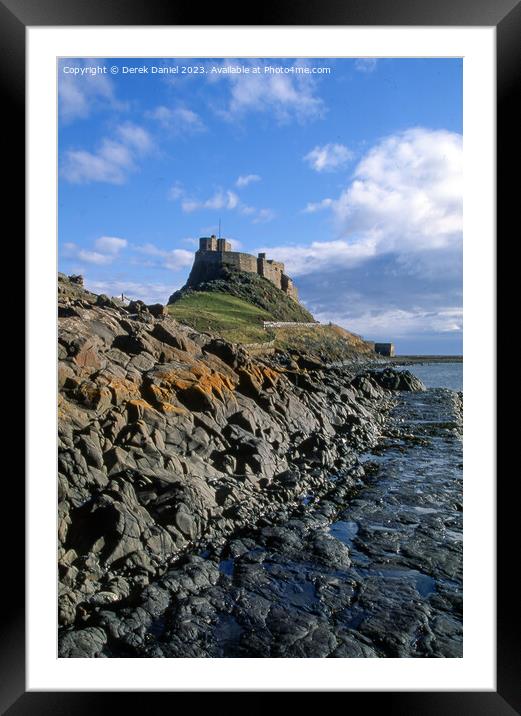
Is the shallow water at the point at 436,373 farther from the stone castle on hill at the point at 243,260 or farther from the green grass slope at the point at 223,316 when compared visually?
the green grass slope at the point at 223,316

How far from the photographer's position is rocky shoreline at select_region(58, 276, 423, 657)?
5805mm

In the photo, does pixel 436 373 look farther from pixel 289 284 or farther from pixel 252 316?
pixel 252 316

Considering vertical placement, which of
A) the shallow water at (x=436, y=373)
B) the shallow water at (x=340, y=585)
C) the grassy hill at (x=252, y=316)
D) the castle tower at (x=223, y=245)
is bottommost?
the shallow water at (x=340, y=585)

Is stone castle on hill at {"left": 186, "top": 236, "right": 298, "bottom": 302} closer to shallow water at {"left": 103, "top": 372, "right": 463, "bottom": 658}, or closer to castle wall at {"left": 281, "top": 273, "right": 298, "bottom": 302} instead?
castle wall at {"left": 281, "top": 273, "right": 298, "bottom": 302}

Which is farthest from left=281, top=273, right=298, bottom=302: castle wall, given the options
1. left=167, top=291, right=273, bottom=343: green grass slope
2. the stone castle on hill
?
left=167, top=291, right=273, bottom=343: green grass slope

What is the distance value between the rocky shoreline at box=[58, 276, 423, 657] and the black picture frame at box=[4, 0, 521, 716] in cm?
90

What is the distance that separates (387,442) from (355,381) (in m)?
5.84
